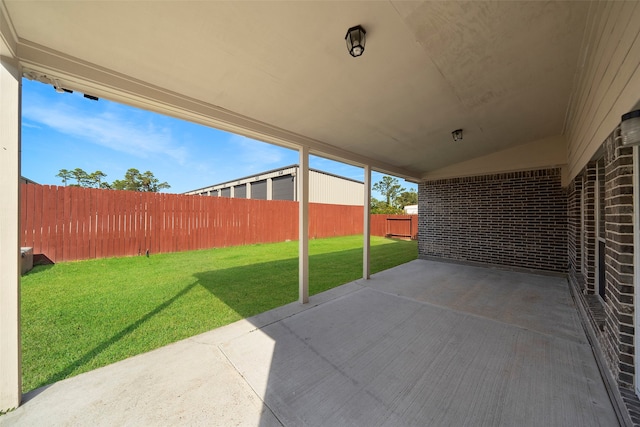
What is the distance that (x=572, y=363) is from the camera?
2232 mm

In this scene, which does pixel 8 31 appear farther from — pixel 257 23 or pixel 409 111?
pixel 409 111

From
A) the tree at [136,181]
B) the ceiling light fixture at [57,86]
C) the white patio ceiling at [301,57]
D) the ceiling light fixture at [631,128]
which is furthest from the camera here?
the tree at [136,181]

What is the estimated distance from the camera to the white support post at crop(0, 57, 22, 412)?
5.43 ft

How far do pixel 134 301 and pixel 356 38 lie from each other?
15.5 ft

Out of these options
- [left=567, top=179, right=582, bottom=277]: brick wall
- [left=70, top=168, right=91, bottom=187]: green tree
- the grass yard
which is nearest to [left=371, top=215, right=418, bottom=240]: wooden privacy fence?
the grass yard

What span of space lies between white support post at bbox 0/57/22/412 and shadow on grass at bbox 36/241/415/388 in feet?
1.05

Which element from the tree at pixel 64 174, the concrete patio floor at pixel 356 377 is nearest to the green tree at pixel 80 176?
the tree at pixel 64 174

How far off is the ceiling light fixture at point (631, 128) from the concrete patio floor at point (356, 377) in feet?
6.33

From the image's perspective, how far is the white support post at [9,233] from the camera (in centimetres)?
165

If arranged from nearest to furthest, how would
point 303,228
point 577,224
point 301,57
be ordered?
point 301,57, point 303,228, point 577,224

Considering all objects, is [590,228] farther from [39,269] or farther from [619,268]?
[39,269]

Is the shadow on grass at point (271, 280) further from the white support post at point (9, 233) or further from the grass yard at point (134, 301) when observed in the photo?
the white support post at point (9, 233)

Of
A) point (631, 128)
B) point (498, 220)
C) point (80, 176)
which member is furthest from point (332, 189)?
point (80, 176)

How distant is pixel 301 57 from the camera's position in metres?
2.07
